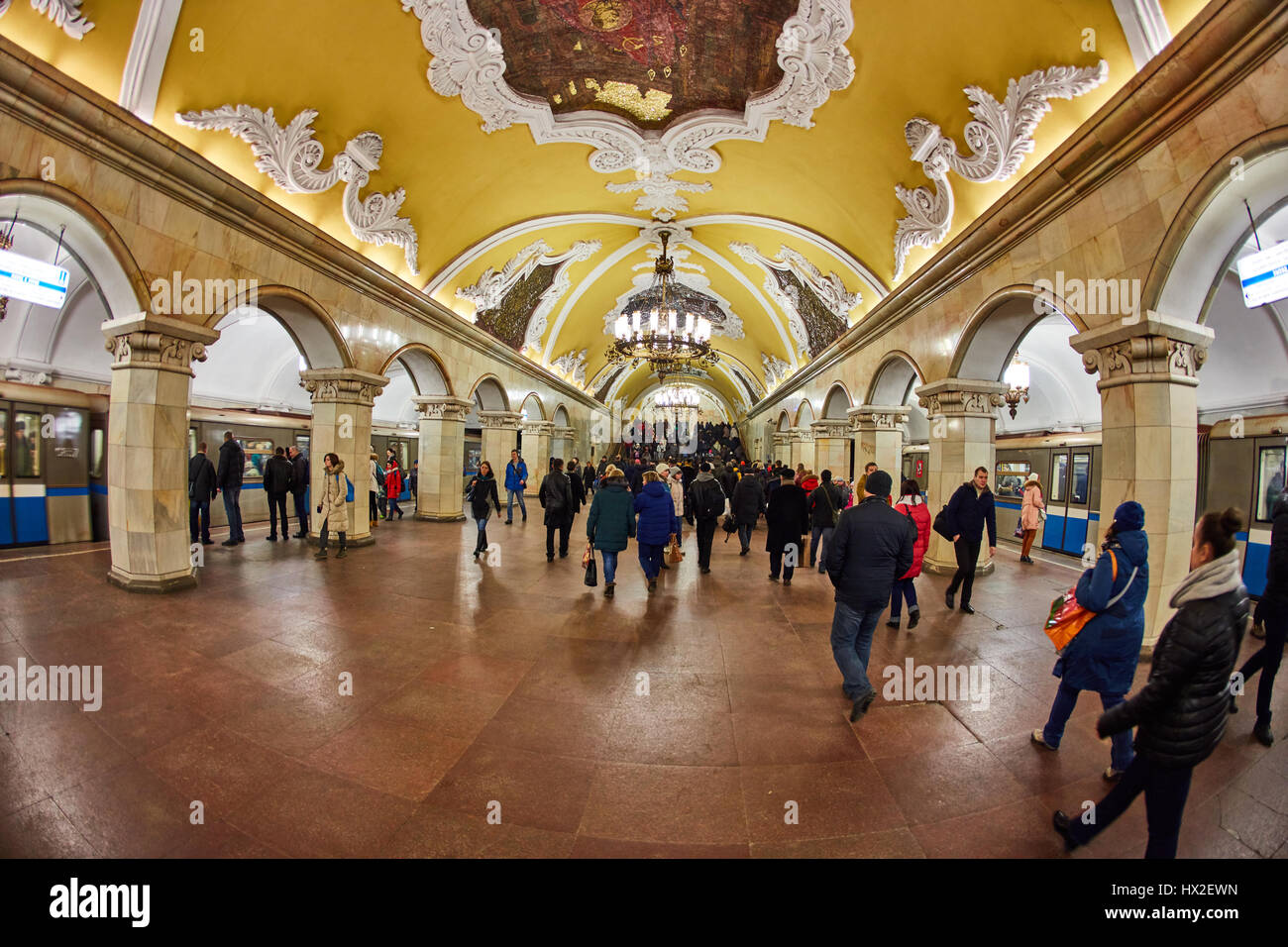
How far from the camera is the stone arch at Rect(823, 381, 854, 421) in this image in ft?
41.7

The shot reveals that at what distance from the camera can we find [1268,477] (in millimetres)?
5879

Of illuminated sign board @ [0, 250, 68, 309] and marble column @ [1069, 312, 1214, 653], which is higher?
illuminated sign board @ [0, 250, 68, 309]

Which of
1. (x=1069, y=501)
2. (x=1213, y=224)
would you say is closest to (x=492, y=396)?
(x=1213, y=224)

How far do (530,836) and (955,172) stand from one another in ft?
26.7

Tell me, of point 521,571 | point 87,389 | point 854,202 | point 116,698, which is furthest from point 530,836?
point 87,389

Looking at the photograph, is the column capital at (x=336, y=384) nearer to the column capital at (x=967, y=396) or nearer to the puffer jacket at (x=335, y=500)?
the puffer jacket at (x=335, y=500)

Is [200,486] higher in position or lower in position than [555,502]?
higher

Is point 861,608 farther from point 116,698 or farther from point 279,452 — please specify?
point 279,452

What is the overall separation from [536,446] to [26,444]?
38.0ft

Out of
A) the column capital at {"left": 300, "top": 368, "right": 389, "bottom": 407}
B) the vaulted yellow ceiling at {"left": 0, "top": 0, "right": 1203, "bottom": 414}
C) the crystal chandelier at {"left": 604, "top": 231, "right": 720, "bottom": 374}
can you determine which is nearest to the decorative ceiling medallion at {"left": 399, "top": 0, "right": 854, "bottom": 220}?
the vaulted yellow ceiling at {"left": 0, "top": 0, "right": 1203, "bottom": 414}

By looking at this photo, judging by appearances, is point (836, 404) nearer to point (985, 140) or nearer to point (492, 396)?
point (985, 140)

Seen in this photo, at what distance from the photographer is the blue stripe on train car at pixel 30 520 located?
7309 mm

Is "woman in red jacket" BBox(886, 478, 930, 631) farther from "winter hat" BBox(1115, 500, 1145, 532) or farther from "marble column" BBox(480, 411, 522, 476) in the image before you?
"marble column" BBox(480, 411, 522, 476)

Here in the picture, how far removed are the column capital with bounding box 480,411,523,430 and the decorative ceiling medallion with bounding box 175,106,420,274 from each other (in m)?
5.86
